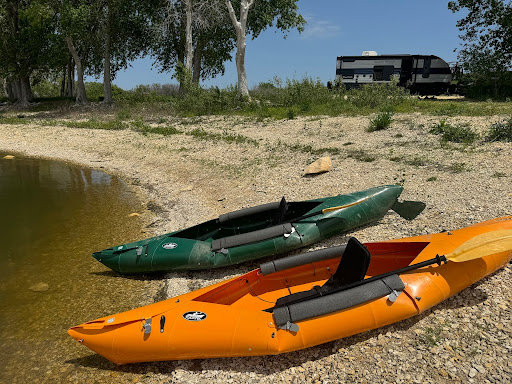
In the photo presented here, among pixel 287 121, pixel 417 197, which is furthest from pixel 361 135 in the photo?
pixel 417 197

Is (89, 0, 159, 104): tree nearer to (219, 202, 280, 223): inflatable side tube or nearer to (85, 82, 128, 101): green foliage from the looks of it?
(85, 82, 128, 101): green foliage

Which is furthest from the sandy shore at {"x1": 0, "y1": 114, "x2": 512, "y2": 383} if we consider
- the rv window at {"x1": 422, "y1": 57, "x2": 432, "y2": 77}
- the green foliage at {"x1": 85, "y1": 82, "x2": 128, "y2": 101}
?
the green foliage at {"x1": 85, "y1": 82, "x2": 128, "y2": 101}

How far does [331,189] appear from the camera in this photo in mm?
9922

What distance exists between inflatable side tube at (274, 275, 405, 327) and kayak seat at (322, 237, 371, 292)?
0.24 meters

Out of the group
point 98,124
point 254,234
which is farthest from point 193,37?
point 254,234

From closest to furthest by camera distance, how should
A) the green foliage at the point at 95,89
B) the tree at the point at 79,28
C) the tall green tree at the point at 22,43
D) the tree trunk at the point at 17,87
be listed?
the tree at the point at 79,28, the tall green tree at the point at 22,43, the tree trunk at the point at 17,87, the green foliage at the point at 95,89

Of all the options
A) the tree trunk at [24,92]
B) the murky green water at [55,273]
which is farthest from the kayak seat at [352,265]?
the tree trunk at [24,92]

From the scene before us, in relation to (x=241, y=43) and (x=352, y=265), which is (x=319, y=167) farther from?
(x=241, y=43)

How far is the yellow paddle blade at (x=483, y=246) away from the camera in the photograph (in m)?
4.78

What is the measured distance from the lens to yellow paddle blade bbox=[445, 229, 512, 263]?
478 centimetres

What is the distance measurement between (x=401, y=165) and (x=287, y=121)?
25.5ft

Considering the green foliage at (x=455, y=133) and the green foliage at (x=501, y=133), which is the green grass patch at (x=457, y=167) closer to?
the green foliage at (x=455, y=133)

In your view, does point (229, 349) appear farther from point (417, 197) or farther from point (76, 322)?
point (417, 197)

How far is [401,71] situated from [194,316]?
86.5 feet
